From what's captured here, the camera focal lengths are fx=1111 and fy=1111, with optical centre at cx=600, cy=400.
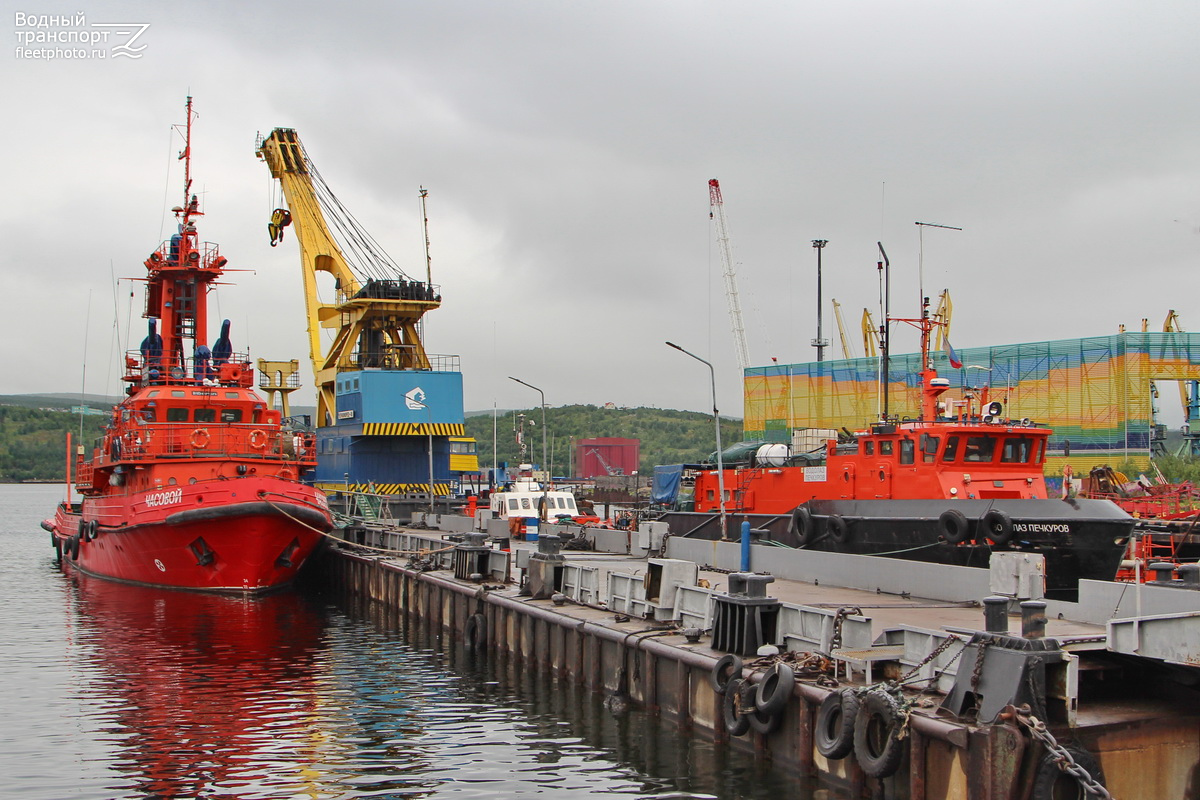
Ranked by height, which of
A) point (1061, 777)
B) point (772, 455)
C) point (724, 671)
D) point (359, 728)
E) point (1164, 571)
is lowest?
point (359, 728)

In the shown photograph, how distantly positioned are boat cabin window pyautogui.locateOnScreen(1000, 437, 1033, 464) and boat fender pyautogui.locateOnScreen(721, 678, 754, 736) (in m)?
12.5

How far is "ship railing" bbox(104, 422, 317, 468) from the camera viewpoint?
34.1m

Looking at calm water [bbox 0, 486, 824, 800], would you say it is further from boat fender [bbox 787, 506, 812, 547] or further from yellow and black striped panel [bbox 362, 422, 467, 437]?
yellow and black striped panel [bbox 362, 422, 467, 437]

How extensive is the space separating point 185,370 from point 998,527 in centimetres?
2762

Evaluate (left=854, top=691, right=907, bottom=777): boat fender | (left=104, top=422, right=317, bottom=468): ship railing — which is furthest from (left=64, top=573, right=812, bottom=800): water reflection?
(left=104, top=422, right=317, bottom=468): ship railing

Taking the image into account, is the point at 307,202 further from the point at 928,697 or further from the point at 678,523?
the point at 928,697

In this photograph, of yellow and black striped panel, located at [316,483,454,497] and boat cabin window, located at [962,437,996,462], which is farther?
yellow and black striped panel, located at [316,483,454,497]

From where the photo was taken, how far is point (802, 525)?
25172mm

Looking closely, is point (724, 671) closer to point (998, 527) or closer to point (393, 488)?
point (998, 527)

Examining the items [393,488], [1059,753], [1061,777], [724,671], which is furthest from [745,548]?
[393,488]

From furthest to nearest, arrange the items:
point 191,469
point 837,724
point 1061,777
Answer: point 191,469 < point 837,724 < point 1061,777

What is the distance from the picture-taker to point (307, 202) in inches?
2183

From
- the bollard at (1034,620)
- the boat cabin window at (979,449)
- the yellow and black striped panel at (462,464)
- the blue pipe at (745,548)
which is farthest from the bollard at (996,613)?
the yellow and black striped panel at (462,464)

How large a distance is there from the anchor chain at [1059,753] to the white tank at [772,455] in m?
19.4
